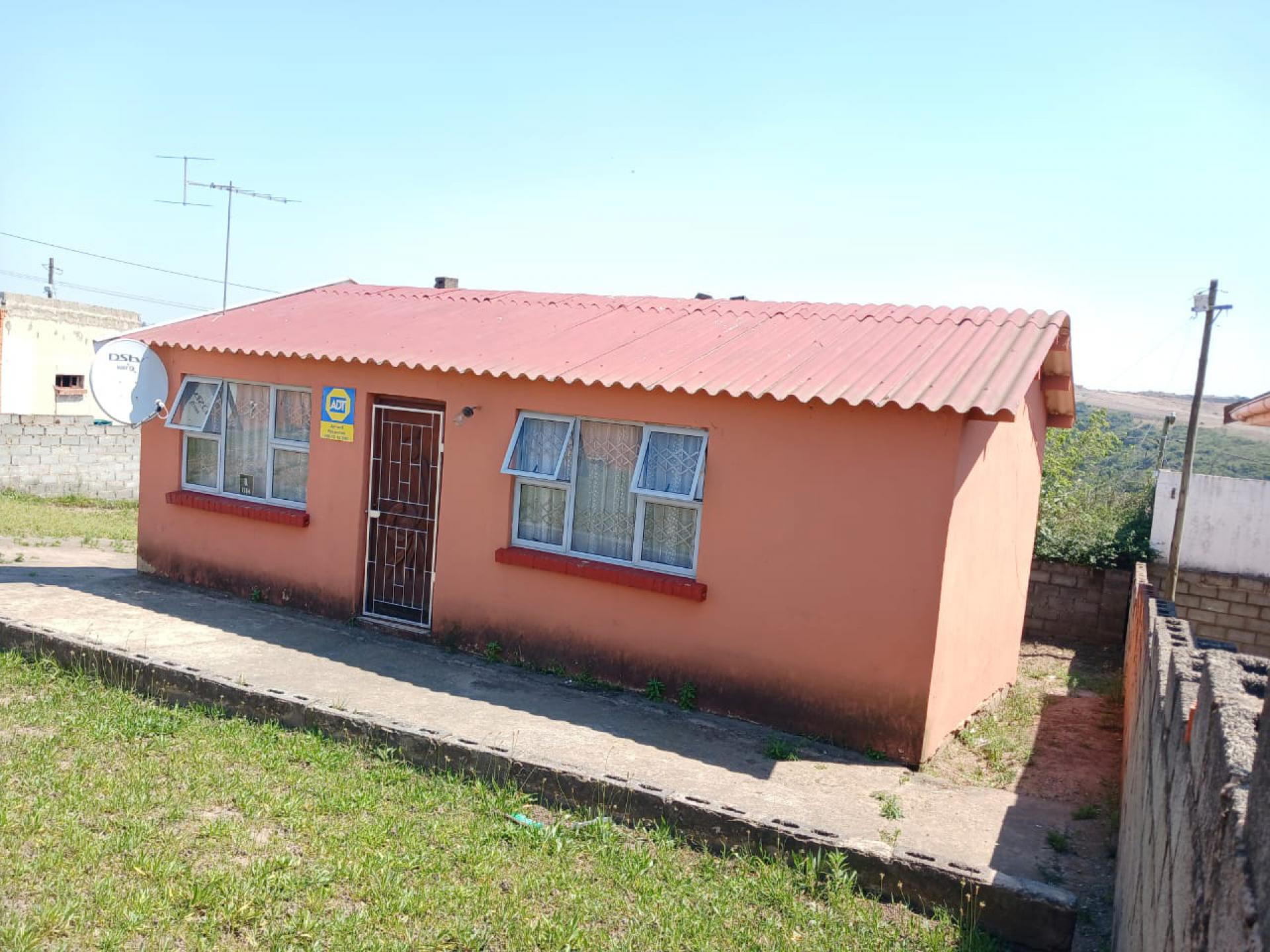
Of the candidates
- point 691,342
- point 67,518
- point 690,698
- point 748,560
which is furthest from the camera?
point 67,518

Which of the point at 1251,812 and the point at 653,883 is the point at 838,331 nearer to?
the point at 653,883

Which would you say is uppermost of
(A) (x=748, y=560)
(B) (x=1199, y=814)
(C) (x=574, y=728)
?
(B) (x=1199, y=814)

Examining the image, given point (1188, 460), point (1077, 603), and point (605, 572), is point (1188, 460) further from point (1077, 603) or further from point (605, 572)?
point (605, 572)

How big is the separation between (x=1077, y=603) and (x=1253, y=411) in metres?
6.75

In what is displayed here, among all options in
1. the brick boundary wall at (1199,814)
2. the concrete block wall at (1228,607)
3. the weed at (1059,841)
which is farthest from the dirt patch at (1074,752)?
the concrete block wall at (1228,607)

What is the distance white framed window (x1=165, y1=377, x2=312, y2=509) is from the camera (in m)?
10.4

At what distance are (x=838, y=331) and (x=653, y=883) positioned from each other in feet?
18.3

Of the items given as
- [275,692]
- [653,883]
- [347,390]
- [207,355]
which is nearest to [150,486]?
[207,355]

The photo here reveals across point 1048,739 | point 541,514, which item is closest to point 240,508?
point 541,514

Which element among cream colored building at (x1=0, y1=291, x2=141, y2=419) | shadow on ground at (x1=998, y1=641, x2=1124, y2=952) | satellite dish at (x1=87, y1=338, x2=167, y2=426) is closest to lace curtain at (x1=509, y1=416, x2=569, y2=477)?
satellite dish at (x1=87, y1=338, x2=167, y2=426)

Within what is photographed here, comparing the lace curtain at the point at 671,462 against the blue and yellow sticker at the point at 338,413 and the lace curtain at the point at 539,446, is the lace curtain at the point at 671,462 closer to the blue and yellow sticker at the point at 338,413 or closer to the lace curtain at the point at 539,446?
the lace curtain at the point at 539,446

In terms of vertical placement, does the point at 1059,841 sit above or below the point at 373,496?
below

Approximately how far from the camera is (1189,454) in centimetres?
1504

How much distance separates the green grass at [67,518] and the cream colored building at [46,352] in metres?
5.04
